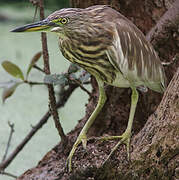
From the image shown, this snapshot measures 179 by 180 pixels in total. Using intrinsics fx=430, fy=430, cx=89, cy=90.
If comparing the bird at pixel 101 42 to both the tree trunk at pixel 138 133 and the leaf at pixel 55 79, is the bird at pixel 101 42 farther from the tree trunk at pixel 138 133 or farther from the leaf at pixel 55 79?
the leaf at pixel 55 79

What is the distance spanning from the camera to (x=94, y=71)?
1288 millimetres

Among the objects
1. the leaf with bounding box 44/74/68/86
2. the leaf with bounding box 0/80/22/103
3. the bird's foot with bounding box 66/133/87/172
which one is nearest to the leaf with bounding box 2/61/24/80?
the leaf with bounding box 0/80/22/103

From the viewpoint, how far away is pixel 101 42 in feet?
4.01

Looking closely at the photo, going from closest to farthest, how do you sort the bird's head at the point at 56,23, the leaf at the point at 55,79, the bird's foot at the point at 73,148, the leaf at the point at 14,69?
the bird's head at the point at 56,23, the bird's foot at the point at 73,148, the leaf at the point at 55,79, the leaf at the point at 14,69

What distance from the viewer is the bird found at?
3.89 ft

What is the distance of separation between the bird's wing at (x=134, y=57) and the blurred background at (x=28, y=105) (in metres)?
0.66

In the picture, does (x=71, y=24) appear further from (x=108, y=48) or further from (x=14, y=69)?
(x=14, y=69)

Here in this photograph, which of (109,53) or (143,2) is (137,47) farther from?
(143,2)

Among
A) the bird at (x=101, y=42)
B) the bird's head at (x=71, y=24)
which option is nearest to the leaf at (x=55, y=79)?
the bird at (x=101, y=42)

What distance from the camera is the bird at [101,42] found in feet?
3.89

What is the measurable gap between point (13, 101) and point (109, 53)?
1999 mm

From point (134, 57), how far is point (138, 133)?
9.3 inches

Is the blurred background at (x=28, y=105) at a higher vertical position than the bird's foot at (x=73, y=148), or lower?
lower

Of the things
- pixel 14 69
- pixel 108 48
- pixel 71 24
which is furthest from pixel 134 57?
pixel 14 69
